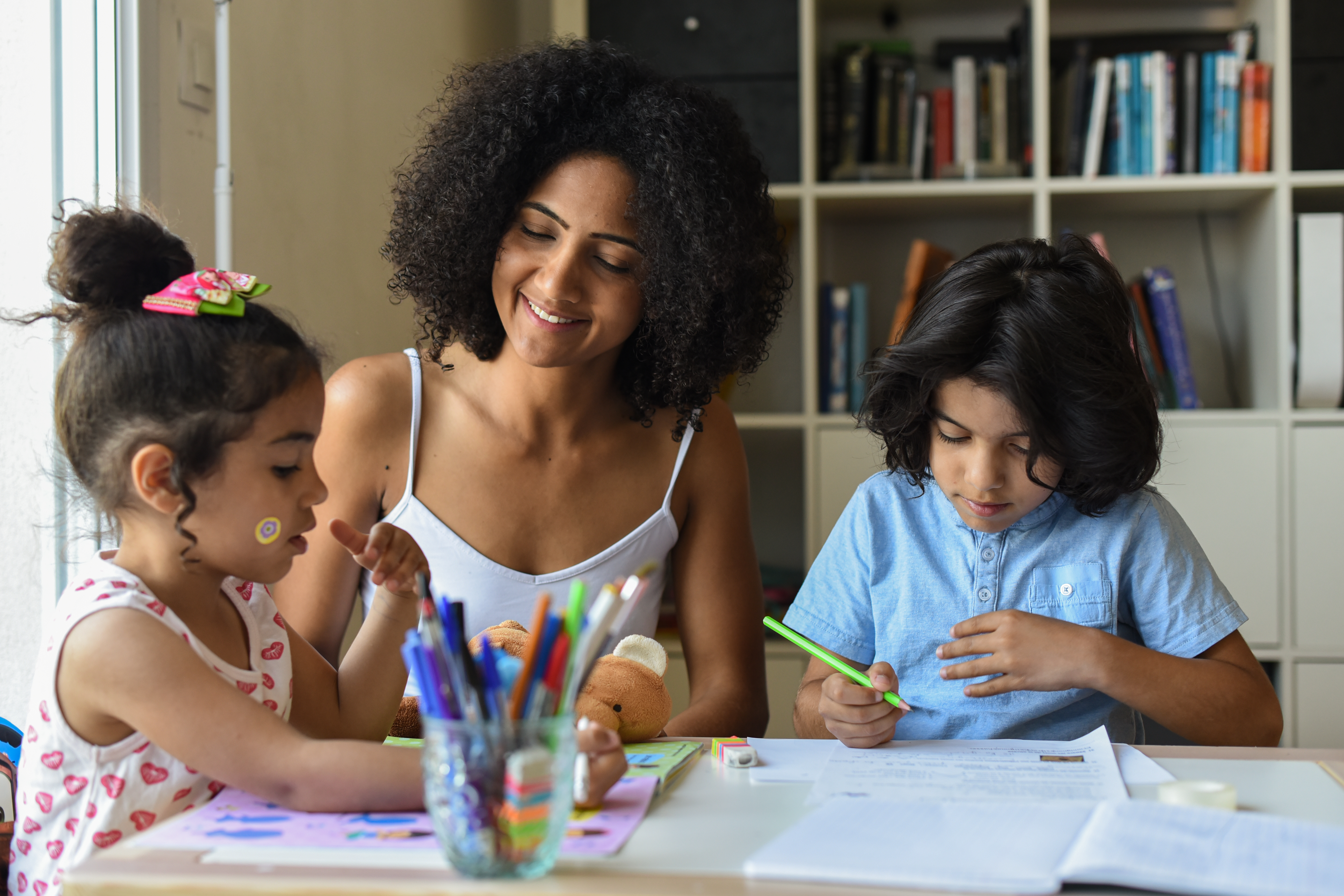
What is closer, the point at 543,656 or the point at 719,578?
the point at 543,656

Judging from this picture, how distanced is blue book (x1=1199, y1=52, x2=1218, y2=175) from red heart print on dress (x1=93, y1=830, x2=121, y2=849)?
2.18m

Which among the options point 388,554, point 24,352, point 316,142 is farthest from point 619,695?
point 316,142

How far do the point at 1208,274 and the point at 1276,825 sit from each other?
2.07 m

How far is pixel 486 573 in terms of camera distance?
131 cm

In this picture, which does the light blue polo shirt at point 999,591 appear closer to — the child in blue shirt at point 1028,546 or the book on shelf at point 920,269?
the child in blue shirt at point 1028,546

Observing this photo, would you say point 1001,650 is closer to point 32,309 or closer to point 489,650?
point 489,650

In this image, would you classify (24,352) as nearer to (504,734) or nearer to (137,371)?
(137,371)

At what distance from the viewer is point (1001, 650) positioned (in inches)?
39.9

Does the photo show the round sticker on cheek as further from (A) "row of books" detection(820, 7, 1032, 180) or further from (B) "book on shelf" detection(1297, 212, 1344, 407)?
(B) "book on shelf" detection(1297, 212, 1344, 407)

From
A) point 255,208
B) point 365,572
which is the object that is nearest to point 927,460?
point 365,572

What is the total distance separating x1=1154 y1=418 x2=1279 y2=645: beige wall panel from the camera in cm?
215

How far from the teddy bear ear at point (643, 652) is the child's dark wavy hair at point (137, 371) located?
39cm

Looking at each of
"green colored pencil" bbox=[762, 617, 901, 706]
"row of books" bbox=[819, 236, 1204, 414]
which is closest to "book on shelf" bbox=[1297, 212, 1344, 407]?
"row of books" bbox=[819, 236, 1204, 414]

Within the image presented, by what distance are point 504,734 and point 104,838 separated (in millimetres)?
397
